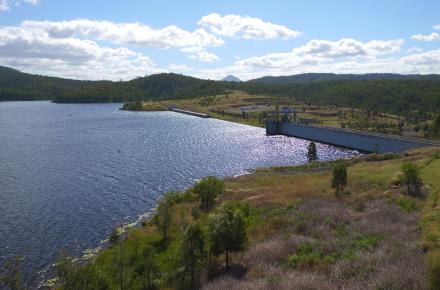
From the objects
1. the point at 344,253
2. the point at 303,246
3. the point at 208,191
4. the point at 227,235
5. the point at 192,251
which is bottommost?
the point at 208,191

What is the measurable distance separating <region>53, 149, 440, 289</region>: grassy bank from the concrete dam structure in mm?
43154

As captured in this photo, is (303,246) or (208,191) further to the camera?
(208,191)

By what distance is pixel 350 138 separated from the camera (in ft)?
384

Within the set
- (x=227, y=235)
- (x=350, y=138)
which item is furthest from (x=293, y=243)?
(x=350, y=138)

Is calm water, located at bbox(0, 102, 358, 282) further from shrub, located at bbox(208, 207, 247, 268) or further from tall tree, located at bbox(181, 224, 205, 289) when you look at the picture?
shrub, located at bbox(208, 207, 247, 268)

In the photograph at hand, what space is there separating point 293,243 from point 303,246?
103 cm

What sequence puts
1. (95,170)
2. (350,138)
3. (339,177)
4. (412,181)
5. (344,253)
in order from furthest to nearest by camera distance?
(350,138), (95,170), (339,177), (412,181), (344,253)

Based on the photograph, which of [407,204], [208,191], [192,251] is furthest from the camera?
[208,191]

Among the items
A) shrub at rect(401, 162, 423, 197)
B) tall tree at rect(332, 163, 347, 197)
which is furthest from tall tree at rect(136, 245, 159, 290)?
shrub at rect(401, 162, 423, 197)

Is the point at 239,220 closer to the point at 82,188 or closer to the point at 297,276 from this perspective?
the point at 297,276

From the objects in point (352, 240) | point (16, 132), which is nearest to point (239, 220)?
point (352, 240)

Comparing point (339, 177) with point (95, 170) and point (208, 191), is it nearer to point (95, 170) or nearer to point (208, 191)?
point (208, 191)

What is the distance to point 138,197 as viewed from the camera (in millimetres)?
65750

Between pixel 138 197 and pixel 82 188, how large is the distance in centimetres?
1140
